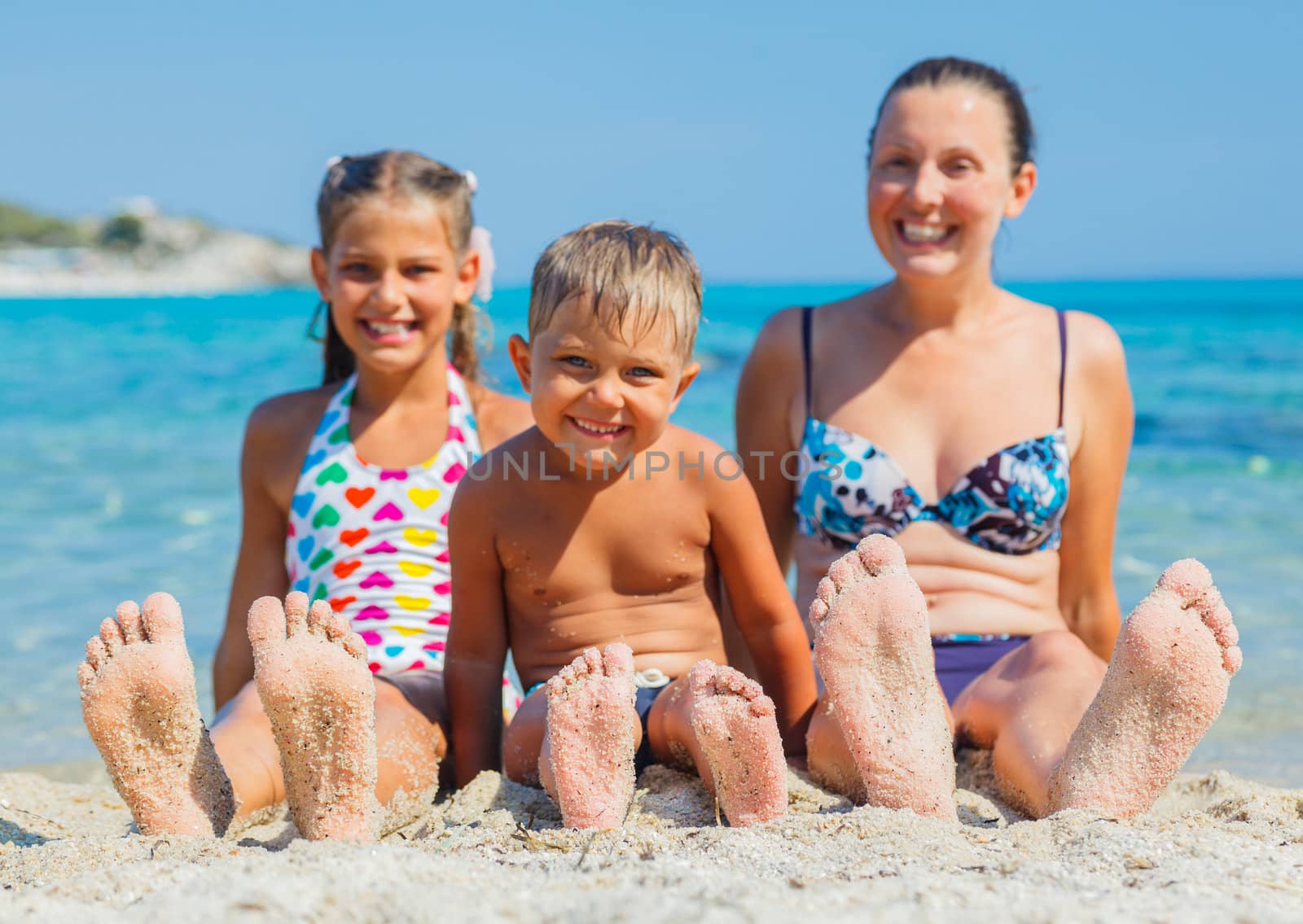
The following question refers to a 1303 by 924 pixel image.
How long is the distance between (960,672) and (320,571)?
1.59 meters

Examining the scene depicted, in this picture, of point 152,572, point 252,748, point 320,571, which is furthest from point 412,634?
point 152,572

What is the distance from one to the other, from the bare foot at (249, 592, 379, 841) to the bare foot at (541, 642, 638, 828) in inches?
12.7

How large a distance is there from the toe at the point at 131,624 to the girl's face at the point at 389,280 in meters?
1.11

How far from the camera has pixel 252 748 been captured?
2447 millimetres

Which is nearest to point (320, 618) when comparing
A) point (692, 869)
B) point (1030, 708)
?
point (692, 869)

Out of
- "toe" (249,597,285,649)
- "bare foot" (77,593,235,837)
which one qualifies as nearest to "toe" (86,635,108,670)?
"bare foot" (77,593,235,837)

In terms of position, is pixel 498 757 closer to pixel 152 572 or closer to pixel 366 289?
pixel 366 289

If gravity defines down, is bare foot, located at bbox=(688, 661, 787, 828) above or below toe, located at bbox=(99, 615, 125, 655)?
below

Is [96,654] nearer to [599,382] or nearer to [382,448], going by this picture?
[599,382]

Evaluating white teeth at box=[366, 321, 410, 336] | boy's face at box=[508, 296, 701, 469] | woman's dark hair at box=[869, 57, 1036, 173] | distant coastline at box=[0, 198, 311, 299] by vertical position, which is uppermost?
distant coastline at box=[0, 198, 311, 299]

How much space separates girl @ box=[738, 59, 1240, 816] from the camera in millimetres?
2824

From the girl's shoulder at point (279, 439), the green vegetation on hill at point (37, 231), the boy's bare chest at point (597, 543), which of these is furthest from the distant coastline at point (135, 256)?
the boy's bare chest at point (597, 543)

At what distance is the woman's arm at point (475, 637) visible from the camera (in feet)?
8.35

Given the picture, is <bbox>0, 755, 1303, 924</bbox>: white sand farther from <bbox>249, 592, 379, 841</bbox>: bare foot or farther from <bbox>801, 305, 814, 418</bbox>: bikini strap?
<bbox>801, 305, 814, 418</bbox>: bikini strap
